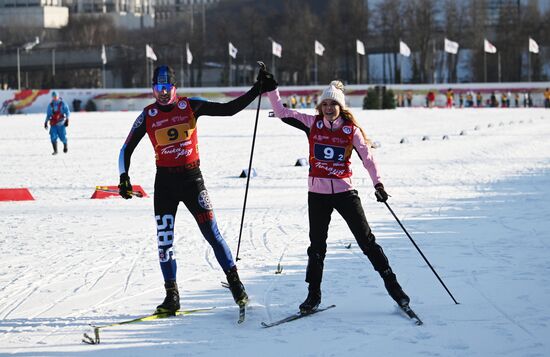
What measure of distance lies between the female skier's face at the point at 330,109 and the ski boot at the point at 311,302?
117 centimetres

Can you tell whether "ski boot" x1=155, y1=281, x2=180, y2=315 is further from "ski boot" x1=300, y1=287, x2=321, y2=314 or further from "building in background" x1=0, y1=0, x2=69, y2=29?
"building in background" x1=0, y1=0, x2=69, y2=29

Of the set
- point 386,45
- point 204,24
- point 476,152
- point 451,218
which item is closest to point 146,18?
point 204,24

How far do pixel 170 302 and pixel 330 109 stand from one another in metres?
1.69

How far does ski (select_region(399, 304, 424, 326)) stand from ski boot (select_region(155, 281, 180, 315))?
1.52 meters

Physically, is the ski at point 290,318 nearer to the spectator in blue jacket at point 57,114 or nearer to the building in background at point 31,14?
the spectator in blue jacket at point 57,114

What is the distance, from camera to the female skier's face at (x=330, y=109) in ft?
22.1

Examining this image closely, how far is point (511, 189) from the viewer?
14453mm

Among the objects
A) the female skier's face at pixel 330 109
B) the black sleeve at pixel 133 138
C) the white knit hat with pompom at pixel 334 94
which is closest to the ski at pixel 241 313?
the black sleeve at pixel 133 138

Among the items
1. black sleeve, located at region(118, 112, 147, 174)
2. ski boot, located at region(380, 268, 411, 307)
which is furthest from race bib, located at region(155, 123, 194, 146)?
ski boot, located at region(380, 268, 411, 307)

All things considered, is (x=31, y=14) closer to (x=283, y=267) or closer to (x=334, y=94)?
(x=283, y=267)

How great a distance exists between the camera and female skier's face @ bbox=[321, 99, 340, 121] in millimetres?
6750

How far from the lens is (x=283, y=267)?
8586mm

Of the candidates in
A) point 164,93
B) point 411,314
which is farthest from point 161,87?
point 411,314

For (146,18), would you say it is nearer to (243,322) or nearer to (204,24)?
(204,24)
